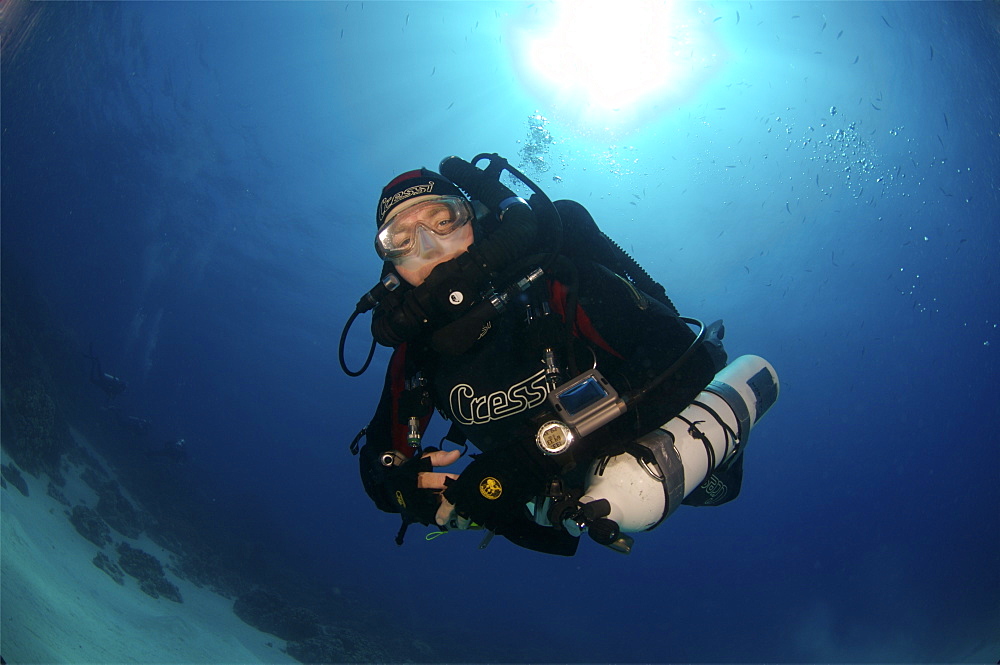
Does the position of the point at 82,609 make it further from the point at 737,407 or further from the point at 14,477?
the point at 737,407

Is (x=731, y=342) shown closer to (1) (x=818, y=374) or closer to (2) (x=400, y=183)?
(1) (x=818, y=374)

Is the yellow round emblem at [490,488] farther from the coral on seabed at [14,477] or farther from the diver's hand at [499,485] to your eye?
the coral on seabed at [14,477]

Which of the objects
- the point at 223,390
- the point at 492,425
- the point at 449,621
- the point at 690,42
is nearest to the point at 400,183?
the point at 492,425

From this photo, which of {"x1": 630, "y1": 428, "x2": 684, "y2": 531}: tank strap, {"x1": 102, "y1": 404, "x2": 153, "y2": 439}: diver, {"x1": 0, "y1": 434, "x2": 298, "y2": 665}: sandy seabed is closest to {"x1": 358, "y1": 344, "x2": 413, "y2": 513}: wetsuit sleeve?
{"x1": 630, "y1": 428, "x2": 684, "y2": 531}: tank strap

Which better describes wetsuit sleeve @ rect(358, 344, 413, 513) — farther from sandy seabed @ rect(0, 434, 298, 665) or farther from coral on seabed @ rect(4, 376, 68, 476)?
coral on seabed @ rect(4, 376, 68, 476)

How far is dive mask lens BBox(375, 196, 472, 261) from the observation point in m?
3.01

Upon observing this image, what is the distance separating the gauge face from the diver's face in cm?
142

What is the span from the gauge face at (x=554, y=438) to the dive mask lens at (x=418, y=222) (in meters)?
1.62

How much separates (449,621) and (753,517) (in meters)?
35.7

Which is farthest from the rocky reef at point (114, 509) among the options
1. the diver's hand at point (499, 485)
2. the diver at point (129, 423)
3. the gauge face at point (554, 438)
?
the gauge face at point (554, 438)

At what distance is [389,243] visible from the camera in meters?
3.09

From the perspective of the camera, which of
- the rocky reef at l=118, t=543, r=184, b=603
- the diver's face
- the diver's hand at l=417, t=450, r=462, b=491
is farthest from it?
the rocky reef at l=118, t=543, r=184, b=603

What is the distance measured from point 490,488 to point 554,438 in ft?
1.37

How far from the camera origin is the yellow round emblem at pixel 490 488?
209cm
